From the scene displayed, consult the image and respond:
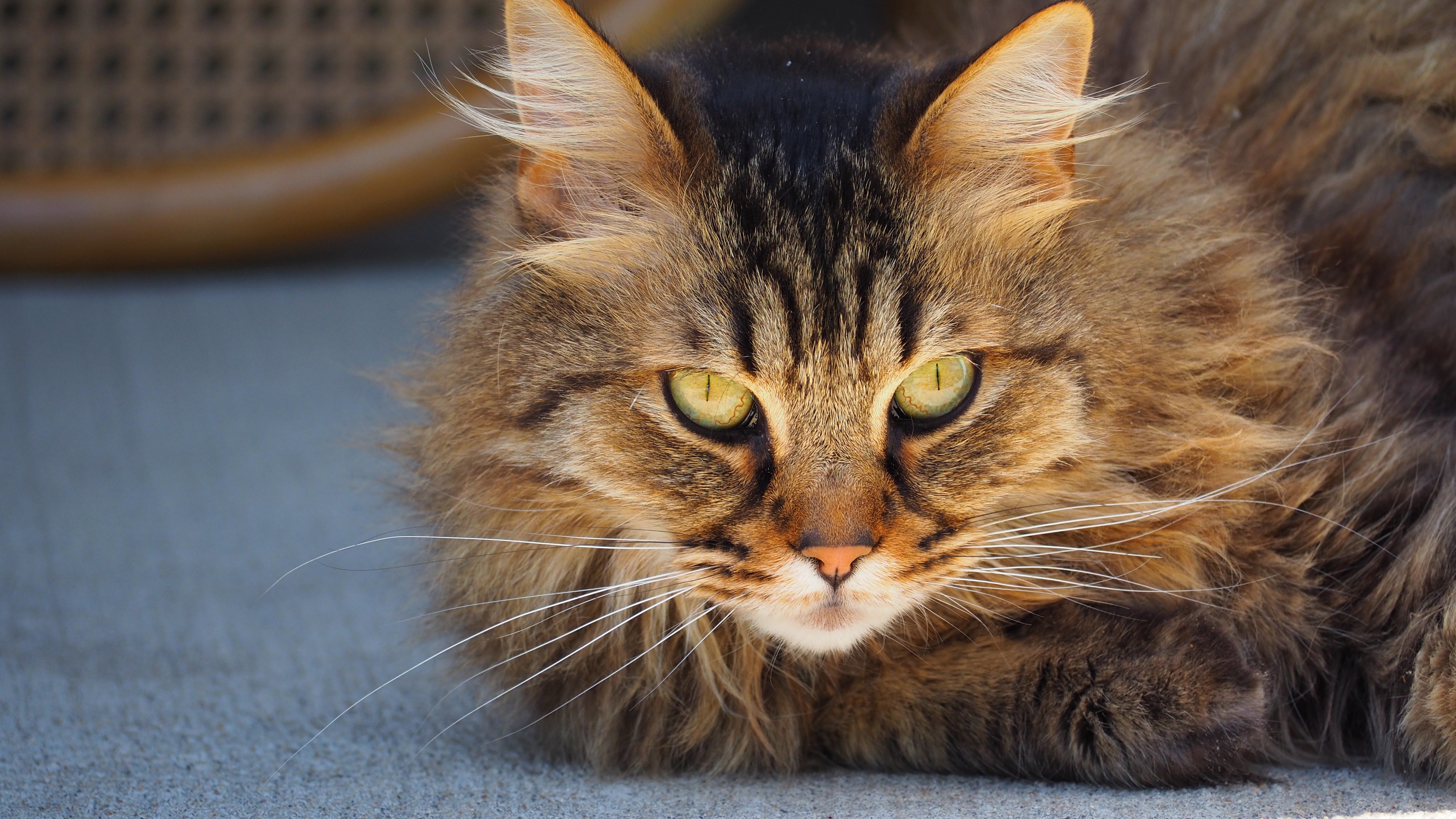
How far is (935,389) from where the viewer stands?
128 cm

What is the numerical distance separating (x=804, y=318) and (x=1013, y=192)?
0.28 m

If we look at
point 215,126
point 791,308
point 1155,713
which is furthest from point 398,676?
point 215,126

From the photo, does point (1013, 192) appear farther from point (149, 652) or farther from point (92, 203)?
point (92, 203)

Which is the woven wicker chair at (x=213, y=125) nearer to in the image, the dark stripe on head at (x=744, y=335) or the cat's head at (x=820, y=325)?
the cat's head at (x=820, y=325)

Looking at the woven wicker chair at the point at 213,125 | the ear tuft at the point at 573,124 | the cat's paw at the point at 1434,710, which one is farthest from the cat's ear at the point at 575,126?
the woven wicker chair at the point at 213,125

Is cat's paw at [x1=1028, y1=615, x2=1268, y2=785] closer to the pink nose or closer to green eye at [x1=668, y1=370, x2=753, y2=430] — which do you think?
the pink nose

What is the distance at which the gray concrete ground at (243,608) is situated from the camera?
1251 mm

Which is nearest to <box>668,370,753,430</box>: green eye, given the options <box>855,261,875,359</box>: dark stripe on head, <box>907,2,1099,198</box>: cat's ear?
<box>855,261,875,359</box>: dark stripe on head

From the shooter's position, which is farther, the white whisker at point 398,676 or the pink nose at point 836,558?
the white whisker at point 398,676

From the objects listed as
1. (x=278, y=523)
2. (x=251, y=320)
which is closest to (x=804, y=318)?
(x=278, y=523)

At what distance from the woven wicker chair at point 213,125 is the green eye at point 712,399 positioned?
218cm

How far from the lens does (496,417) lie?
1381 millimetres

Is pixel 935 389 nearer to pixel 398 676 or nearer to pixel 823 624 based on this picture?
pixel 823 624

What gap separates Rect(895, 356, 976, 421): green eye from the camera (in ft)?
4.17
